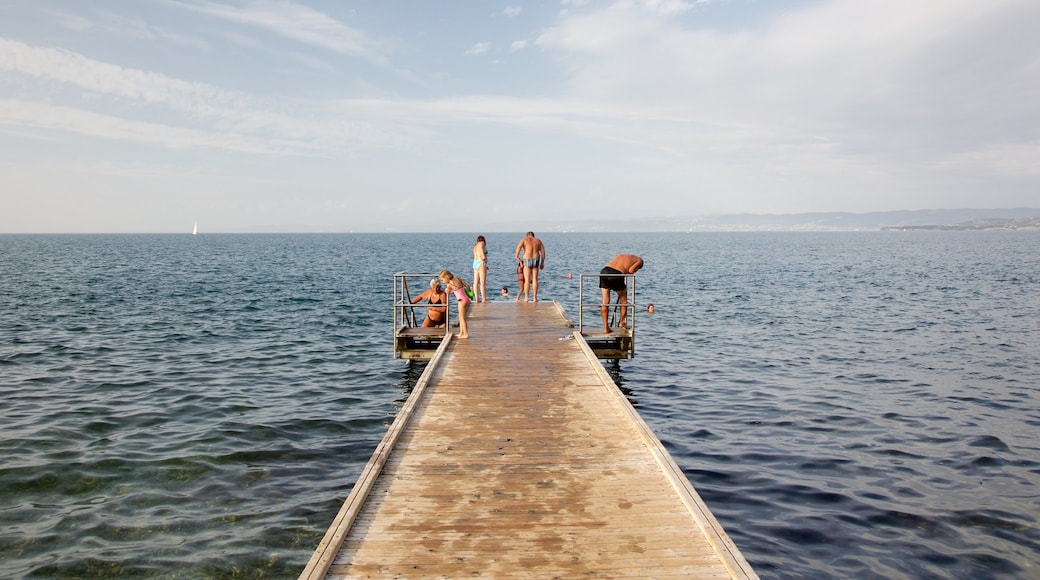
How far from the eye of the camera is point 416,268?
203 feet

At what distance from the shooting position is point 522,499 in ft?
21.0

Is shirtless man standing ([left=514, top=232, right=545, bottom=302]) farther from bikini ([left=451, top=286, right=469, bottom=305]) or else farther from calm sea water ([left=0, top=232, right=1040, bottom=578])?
bikini ([left=451, top=286, right=469, bottom=305])

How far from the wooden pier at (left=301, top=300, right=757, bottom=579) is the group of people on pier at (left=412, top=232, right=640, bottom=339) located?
147 inches

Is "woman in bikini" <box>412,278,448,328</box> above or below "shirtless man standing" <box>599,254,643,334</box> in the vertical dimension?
below

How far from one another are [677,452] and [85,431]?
10454 millimetres

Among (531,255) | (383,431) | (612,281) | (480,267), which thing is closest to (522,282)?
(480,267)

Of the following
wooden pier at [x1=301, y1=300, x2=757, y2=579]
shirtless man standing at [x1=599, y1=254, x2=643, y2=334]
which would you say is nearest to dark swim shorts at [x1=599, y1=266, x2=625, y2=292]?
shirtless man standing at [x1=599, y1=254, x2=643, y2=334]

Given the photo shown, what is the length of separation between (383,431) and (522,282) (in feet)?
30.3

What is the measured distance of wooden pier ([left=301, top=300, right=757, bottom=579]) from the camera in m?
5.19

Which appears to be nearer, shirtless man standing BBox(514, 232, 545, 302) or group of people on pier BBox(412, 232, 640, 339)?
group of people on pier BBox(412, 232, 640, 339)

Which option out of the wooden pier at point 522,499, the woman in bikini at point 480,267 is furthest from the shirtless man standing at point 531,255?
the wooden pier at point 522,499

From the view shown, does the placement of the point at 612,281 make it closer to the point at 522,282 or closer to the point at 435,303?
the point at 435,303

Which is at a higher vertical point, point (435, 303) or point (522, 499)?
point (435, 303)

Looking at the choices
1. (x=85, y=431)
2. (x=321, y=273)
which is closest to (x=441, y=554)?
(x=85, y=431)
